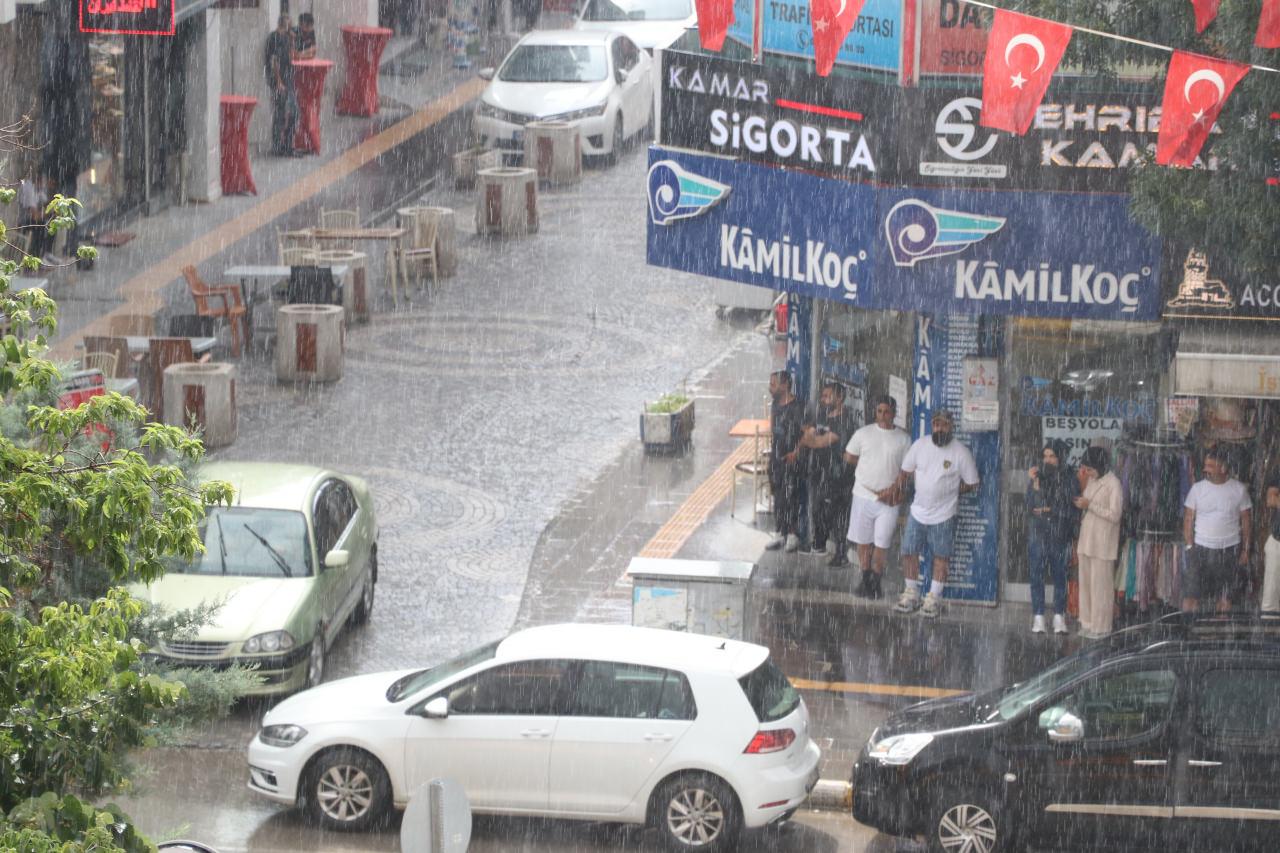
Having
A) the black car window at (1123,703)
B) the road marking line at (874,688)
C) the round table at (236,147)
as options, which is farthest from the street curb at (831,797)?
the round table at (236,147)

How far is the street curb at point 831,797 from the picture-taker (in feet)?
41.0

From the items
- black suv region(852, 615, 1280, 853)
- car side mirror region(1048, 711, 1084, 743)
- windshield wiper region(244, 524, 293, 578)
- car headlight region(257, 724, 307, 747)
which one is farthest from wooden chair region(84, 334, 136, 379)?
car side mirror region(1048, 711, 1084, 743)

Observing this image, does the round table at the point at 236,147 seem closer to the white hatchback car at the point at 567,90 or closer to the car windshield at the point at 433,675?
the white hatchback car at the point at 567,90

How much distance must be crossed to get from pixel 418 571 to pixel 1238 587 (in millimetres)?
6622

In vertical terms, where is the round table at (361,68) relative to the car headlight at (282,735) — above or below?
above

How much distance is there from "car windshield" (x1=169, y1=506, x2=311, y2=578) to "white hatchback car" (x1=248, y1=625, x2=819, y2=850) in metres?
2.42

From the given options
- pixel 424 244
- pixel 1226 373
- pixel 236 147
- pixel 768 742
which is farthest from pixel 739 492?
pixel 236 147

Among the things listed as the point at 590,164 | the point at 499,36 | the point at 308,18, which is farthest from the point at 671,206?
the point at 499,36

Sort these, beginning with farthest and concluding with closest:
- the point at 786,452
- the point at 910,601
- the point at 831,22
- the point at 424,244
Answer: the point at 424,244, the point at 786,452, the point at 910,601, the point at 831,22

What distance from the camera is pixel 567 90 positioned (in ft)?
104

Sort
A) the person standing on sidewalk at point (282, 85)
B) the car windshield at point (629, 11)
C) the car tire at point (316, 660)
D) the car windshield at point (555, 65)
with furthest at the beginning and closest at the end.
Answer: the car windshield at point (629, 11) < the car windshield at point (555, 65) < the person standing on sidewalk at point (282, 85) < the car tire at point (316, 660)

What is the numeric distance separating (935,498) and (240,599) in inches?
209

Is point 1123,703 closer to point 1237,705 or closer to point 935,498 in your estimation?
point 1237,705

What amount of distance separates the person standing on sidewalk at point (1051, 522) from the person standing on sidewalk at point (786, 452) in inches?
96.4
